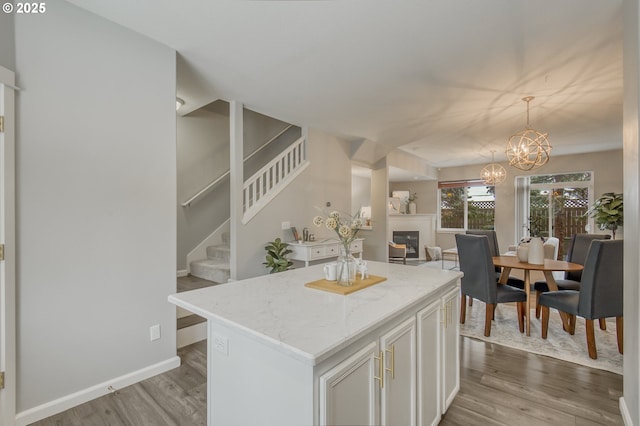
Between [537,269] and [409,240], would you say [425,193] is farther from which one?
[537,269]

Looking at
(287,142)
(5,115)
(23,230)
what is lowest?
(23,230)

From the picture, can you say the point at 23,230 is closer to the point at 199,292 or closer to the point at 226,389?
the point at 199,292

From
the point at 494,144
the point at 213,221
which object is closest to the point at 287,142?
the point at 213,221

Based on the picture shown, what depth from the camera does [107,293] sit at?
85.6 inches

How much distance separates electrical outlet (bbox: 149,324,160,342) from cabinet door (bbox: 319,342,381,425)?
199 cm

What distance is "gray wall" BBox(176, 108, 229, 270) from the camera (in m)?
4.68

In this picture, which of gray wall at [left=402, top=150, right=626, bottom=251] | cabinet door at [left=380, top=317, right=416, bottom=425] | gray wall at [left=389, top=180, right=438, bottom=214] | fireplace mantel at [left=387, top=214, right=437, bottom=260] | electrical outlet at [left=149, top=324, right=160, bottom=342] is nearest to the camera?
cabinet door at [left=380, top=317, right=416, bottom=425]

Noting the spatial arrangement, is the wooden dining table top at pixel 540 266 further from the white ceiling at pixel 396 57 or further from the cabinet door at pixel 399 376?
the cabinet door at pixel 399 376

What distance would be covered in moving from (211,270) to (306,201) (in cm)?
176

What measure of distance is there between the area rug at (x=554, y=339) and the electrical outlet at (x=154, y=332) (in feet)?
10.0

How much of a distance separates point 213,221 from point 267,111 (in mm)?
2190

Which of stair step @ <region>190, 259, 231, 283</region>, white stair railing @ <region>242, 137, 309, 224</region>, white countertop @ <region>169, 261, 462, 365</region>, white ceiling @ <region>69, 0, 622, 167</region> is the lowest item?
stair step @ <region>190, 259, 231, 283</region>

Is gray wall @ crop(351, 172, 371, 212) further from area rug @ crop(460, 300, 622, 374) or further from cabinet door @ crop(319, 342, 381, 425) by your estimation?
cabinet door @ crop(319, 342, 381, 425)

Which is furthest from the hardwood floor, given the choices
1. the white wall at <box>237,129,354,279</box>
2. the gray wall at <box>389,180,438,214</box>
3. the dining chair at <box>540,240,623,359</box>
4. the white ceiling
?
the gray wall at <box>389,180,438,214</box>
